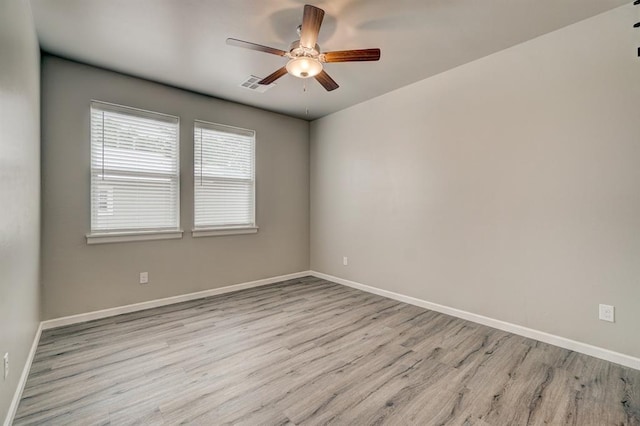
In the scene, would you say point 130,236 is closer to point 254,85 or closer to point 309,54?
point 254,85

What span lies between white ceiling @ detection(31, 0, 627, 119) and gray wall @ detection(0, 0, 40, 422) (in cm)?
44

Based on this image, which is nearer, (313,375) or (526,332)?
(313,375)

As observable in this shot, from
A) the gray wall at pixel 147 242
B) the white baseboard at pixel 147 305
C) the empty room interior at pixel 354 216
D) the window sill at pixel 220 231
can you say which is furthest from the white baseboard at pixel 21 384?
the window sill at pixel 220 231

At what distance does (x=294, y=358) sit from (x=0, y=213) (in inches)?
78.8

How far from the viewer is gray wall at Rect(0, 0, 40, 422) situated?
1500 millimetres

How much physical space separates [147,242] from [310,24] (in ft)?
9.57

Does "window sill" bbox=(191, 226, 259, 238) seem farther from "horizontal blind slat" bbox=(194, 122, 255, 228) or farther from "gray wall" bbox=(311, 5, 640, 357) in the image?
"gray wall" bbox=(311, 5, 640, 357)

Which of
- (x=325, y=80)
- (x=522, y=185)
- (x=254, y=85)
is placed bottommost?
(x=522, y=185)

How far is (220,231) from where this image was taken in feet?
13.1

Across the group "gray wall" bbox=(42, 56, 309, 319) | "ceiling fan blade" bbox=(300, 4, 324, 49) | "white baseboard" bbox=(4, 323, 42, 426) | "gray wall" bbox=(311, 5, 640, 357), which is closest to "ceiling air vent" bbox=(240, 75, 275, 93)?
"gray wall" bbox=(42, 56, 309, 319)

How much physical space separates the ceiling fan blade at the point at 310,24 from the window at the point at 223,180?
2234mm

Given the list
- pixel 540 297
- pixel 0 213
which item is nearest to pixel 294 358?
pixel 0 213

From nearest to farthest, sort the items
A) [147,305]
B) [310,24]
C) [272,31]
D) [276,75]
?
[310,24], [272,31], [276,75], [147,305]

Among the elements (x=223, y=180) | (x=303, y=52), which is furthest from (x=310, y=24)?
(x=223, y=180)
